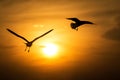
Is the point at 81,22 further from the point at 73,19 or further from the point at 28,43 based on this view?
the point at 28,43

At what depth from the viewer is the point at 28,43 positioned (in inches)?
4702

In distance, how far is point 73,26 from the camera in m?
108

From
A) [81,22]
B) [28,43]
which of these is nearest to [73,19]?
[81,22]

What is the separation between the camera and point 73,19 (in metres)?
106

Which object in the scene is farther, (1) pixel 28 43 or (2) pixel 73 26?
(1) pixel 28 43

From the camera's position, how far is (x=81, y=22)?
10762cm

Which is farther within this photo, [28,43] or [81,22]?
[28,43]

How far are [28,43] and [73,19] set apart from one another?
1794cm

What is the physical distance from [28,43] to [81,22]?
18185 millimetres

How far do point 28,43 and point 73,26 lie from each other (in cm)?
1611

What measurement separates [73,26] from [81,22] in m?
2.20

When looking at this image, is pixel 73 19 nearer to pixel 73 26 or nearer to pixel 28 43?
pixel 73 26

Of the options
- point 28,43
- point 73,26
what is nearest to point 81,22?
point 73,26
